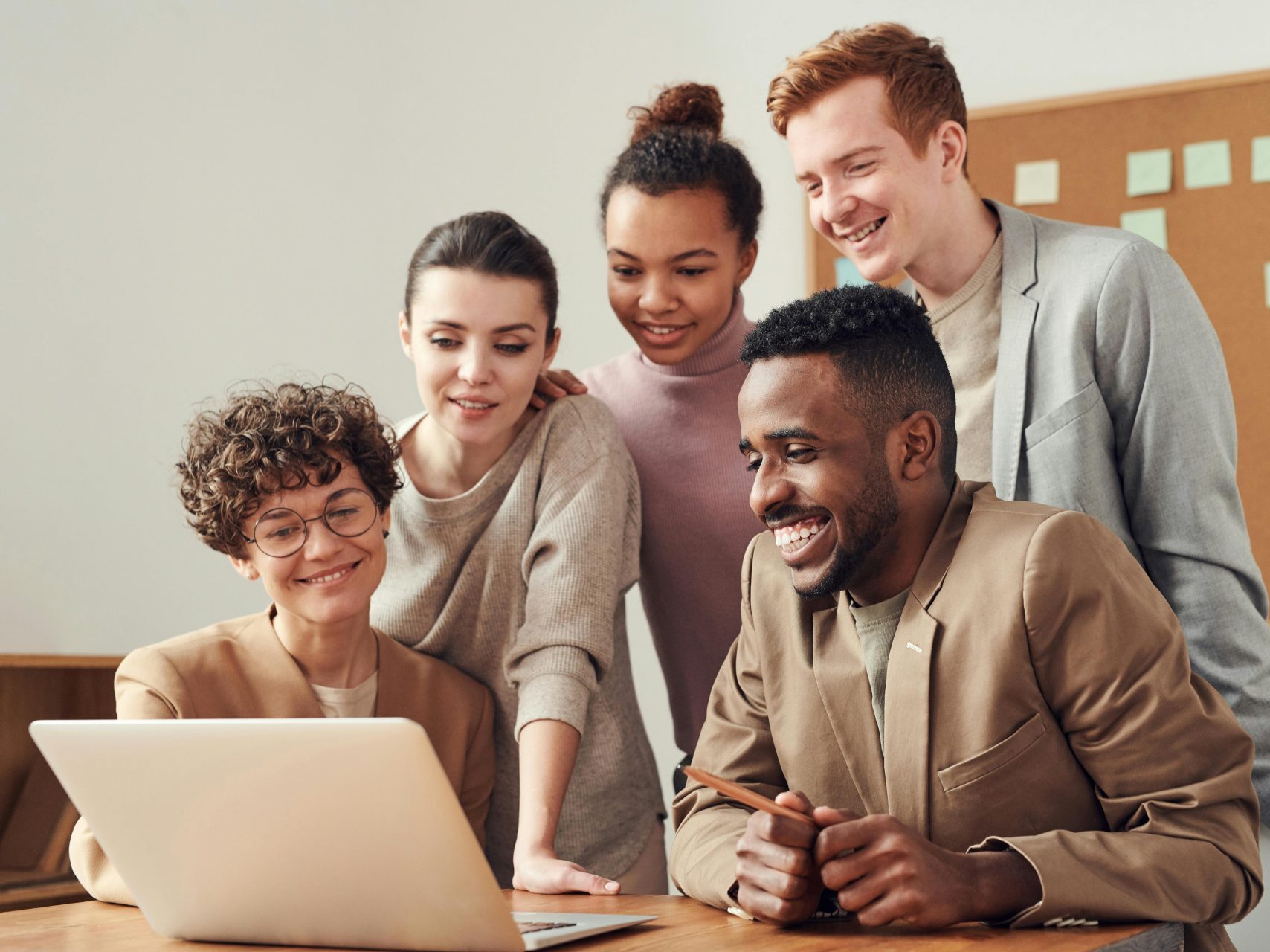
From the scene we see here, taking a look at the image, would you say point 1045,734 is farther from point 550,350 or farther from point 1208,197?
point 1208,197

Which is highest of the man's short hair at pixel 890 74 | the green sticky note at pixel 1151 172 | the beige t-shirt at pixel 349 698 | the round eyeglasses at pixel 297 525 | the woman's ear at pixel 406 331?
the man's short hair at pixel 890 74

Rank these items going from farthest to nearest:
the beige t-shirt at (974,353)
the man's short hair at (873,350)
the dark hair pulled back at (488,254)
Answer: the dark hair pulled back at (488,254) → the beige t-shirt at (974,353) → the man's short hair at (873,350)

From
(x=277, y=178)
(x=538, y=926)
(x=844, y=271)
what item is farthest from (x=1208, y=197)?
(x=538, y=926)

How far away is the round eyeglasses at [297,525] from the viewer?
5.73 feet

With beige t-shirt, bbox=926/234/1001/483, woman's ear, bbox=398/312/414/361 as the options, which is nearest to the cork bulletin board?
beige t-shirt, bbox=926/234/1001/483

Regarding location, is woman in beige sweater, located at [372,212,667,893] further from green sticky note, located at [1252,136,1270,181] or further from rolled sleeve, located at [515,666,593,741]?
green sticky note, located at [1252,136,1270,181]

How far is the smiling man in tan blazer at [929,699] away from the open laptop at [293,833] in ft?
0.82

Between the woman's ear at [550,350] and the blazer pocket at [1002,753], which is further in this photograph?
the woman's ear at [550,350]

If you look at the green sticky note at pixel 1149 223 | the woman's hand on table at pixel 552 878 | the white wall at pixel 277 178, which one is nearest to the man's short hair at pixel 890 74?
the woman's hand on table at pixel 552 878

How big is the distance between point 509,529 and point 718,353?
50 cm

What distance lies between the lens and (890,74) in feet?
6.06

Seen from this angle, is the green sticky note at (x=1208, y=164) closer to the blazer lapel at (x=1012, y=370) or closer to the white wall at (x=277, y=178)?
the white wall at (x=277, y=178)

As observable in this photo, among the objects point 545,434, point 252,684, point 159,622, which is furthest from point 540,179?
point 252,684

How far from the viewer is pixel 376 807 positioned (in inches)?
41.5
